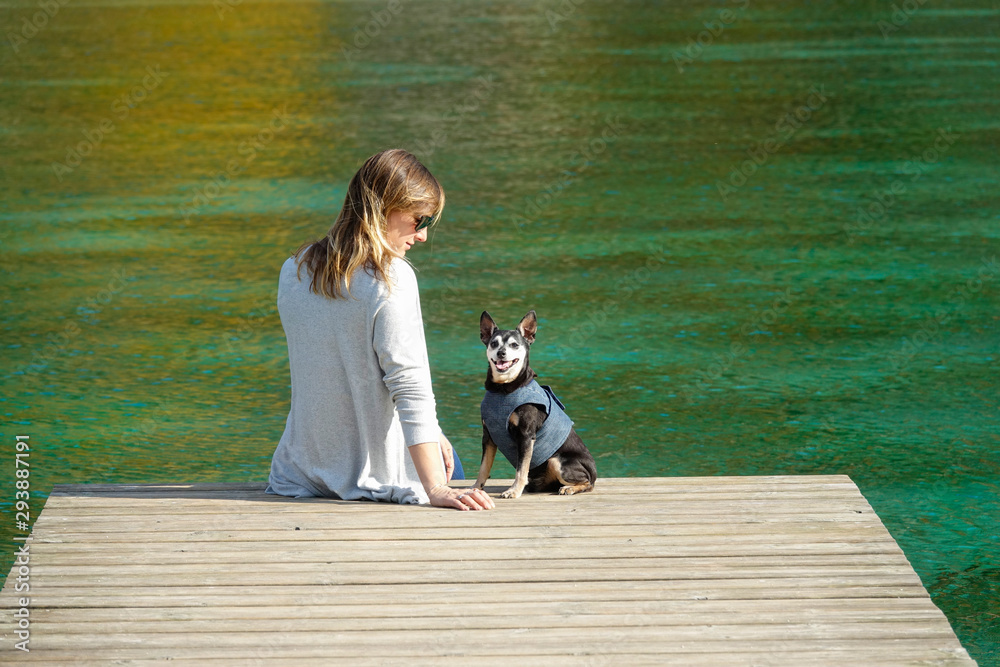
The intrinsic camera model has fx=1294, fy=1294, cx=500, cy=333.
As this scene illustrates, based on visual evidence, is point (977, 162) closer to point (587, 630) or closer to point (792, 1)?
point (587, 630)

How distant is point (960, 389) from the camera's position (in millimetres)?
7484

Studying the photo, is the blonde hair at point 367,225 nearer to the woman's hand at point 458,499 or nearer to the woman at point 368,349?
the woman at point 368,349

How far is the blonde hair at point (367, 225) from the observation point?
4.23 meters

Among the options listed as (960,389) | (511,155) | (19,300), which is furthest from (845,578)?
(511,155)

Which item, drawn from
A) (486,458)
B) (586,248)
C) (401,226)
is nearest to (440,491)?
(486,458)

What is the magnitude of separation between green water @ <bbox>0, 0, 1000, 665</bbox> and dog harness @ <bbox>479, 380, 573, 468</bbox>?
1745mm

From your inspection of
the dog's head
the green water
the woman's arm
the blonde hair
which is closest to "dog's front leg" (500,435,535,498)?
the woman's arm

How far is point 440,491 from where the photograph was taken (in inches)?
174

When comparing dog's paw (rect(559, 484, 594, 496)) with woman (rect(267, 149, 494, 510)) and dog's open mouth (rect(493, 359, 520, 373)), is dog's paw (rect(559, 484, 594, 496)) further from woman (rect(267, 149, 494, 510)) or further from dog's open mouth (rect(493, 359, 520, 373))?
dog's open mouth (rect(493, 359, 520, 373))

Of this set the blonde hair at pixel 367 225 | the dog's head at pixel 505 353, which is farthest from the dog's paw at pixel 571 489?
the blonde hair at pixel 367 225

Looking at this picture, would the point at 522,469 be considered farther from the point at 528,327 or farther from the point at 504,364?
the point at 528,327

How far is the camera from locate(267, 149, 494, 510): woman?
13.8 feet

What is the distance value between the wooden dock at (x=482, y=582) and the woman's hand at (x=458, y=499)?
Answer: 1.6 inches

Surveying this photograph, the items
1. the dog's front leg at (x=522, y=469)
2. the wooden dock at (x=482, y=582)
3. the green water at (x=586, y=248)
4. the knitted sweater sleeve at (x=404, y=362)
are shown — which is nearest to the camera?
the wooden dock at (x=482, y=582)
